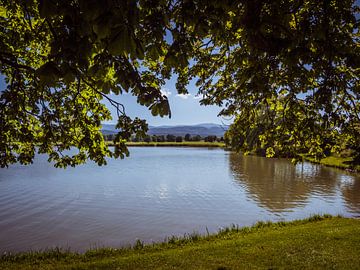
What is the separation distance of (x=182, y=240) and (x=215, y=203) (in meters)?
9.29

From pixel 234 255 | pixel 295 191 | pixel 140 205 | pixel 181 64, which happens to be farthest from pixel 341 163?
pixel 181 64

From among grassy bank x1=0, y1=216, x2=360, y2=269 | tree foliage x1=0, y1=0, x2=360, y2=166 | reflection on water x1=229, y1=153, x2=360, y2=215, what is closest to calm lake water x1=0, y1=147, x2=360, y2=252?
reflection on water x1=229, y1=153, x2=360, y2=215

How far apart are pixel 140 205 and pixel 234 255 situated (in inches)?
467

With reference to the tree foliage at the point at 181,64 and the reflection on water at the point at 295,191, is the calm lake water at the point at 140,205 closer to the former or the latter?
the reflection on water at the point at 295,191

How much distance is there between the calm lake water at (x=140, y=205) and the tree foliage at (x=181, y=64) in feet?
20.9

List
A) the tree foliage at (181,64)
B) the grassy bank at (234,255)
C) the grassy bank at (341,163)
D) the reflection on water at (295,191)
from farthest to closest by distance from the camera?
1. the grassy bank at (341,163)
2. the reflection on water at (295,191)
3. the grassy bank at (234,255)
4. the tree foliage at (181,64)

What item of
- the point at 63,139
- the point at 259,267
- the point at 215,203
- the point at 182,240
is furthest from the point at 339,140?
the point at 215,203

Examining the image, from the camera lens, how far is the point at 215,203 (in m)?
20.2

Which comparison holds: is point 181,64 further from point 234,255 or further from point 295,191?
point 295,191

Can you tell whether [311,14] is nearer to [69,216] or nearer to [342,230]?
[342,230]

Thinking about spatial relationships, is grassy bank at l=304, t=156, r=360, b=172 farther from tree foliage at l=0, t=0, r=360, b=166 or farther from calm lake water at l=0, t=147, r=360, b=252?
tree foliage at l=0, t=0, r=360, b=166

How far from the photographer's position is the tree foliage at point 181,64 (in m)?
3.15

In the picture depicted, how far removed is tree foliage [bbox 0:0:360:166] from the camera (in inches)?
124

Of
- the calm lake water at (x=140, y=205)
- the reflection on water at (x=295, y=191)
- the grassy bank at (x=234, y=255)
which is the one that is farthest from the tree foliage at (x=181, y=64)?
the reflection on water at (x=295, y=191)
